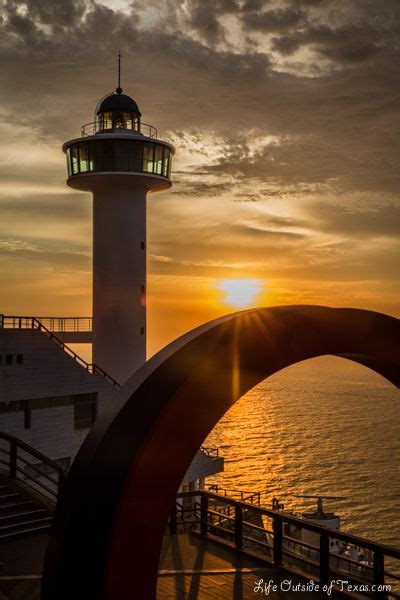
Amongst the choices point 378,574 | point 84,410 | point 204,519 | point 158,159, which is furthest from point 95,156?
point 378,574

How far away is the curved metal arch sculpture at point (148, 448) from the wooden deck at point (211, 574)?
2392 millimetres

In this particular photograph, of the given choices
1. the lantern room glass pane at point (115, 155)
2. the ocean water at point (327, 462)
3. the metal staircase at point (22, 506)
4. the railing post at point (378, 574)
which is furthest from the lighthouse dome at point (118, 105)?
the ocean water at point (327, 462)

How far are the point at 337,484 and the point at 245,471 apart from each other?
673 inches

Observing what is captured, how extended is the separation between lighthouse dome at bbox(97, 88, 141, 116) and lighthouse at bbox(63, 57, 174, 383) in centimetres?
8

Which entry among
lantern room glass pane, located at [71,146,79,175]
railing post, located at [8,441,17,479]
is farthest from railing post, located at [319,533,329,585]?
lantern room glass pane, located at [71,146,79,175]

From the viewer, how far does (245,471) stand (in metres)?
114

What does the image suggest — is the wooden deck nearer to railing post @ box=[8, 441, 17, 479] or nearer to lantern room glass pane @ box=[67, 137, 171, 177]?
railing post @ box=[8, 441, 17, 479]

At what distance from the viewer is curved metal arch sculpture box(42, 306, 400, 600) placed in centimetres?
809

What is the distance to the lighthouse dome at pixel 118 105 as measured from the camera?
40.8 metres

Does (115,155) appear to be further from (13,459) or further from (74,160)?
(13,459)

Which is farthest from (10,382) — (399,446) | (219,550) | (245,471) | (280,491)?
(399,446)

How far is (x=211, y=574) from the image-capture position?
1158cm

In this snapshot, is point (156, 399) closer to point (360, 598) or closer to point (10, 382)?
point (360, 598)

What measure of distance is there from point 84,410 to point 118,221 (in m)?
11.8
